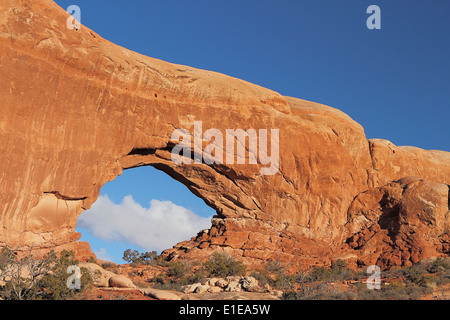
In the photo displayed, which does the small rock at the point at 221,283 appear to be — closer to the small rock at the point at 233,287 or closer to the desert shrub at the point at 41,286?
the small rock at the point at 233,287

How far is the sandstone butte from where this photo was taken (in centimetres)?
2177

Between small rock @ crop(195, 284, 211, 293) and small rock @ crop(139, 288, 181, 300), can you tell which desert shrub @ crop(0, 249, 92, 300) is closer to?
small rock @ crop(139, 288, 181, 300)

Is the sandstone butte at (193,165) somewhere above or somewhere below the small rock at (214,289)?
above

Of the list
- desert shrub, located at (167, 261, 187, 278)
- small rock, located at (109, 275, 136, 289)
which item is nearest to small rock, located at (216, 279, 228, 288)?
small rock, located at (109, 275, 136, 289)

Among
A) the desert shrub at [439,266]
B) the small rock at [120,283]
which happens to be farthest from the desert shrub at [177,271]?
the desert shrub at [439,266]

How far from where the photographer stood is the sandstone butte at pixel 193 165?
21.8 m

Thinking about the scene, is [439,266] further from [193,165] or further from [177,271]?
[193,165]

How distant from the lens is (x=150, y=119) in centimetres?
2580

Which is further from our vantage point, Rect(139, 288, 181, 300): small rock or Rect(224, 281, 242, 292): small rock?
Rect(224, 281, 242, 292): small rock

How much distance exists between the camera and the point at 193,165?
27.8 metres

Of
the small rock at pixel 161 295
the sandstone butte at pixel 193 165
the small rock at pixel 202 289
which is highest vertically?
the sandstone butte at pixel 193 165

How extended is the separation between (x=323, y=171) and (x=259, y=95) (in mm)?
6447

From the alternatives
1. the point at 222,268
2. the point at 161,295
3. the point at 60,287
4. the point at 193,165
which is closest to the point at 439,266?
the point at 222,268
